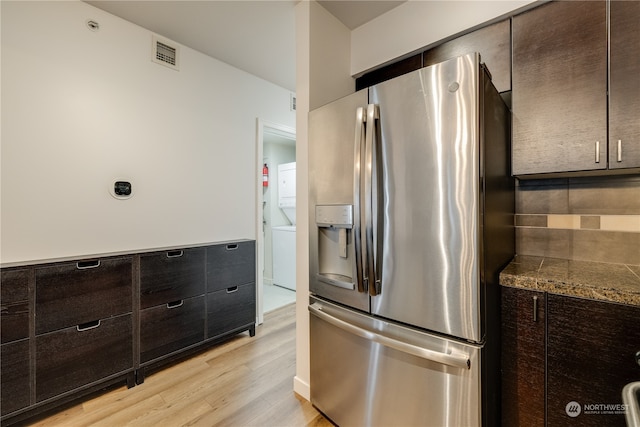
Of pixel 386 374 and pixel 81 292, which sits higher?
pixel 81 292

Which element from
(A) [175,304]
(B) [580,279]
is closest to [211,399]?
(A) [175,304]

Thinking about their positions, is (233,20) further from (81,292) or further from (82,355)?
(82,355)

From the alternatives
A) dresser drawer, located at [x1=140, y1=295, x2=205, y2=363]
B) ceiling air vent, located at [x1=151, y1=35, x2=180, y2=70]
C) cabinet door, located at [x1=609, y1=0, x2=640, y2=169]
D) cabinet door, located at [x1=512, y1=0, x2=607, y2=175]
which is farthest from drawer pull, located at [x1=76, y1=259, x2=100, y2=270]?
cabinet door, located at [x1=609, y1=0, x2=640, y2=169]

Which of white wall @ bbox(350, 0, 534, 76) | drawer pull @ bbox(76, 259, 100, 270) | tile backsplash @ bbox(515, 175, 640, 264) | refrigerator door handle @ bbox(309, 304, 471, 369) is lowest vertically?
refrigerator door handle @ bbox(309, 304, 471, 369)

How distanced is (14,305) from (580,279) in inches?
108

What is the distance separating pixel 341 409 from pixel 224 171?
218cm

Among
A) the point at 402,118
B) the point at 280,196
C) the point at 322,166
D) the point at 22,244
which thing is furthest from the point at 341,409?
the point at 280,196

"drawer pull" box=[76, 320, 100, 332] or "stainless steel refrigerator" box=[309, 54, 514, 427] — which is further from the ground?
"stainless steel refrigerator" box=[309, 54, 514, 427]

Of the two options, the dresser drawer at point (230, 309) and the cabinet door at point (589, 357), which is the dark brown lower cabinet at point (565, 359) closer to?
the cabinet door at point (589, 357)

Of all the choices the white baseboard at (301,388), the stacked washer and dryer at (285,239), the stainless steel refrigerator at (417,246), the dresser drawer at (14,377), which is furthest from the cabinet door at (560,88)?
the stacked washer and dryer at (285,239)

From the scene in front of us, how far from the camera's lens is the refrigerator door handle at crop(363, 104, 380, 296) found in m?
1.27

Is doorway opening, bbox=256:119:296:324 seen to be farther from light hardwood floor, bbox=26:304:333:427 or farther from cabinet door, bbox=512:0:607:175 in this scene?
cabinet door, bbox=512:0:607:175

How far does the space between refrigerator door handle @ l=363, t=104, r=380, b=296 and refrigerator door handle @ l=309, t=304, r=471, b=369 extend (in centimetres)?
23

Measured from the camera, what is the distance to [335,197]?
1.49 meters
